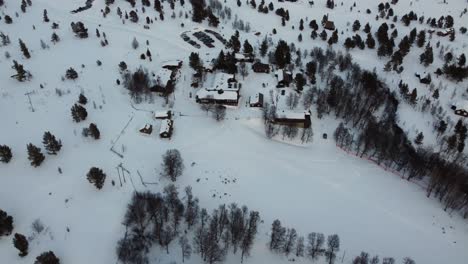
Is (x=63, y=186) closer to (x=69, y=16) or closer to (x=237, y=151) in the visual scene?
(x=237, y=151)

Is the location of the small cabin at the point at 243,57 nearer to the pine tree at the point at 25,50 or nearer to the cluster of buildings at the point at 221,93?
the cluster of buildings at the point at 221,93

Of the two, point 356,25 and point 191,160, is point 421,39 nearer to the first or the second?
point 356,25

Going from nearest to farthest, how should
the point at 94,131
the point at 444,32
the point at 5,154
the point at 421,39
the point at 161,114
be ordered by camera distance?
the point at 5,154, the point at 94,131, the point at 161,114, the point at 421,39, the point at 444,32

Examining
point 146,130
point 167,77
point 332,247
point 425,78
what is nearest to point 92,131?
point 146,130

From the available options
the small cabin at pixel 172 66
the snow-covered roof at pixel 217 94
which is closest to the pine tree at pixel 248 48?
the small cabin at pixel 172 66

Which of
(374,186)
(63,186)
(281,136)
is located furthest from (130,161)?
(374,186)

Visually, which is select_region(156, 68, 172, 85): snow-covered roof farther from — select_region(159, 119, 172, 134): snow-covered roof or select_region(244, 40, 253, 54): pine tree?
select_region(244, 40, 253, 54): pine tree
